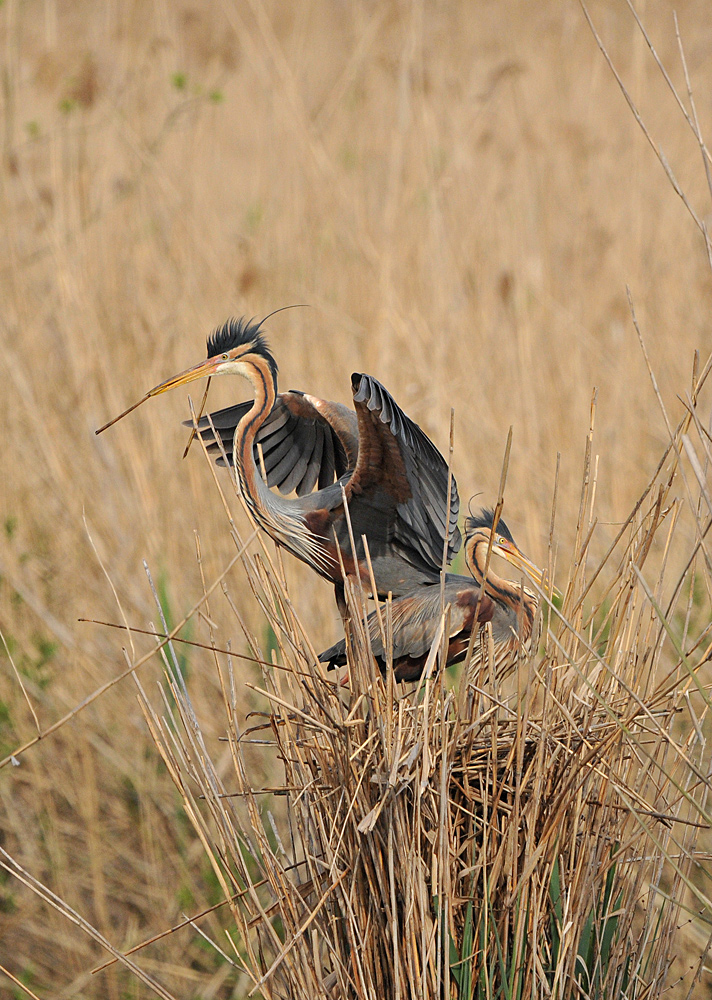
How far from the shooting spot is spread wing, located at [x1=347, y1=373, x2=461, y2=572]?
97 cm

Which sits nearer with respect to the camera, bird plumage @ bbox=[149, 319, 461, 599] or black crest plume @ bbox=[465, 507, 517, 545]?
bird plumage @ bbox=[149, 319, 461, 599]

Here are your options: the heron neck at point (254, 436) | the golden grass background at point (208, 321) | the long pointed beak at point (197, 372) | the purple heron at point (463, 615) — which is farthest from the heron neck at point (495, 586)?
the golden grass background at point (208, 321)

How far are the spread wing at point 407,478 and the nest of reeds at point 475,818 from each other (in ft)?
0.46

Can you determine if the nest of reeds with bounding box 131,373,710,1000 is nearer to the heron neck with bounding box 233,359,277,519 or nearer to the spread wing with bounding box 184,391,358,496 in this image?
the heron neck with bounding box 233,359,277,519

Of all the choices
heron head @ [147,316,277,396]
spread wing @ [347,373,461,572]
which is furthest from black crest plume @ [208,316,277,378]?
spread wing @ [347,373,461,572]

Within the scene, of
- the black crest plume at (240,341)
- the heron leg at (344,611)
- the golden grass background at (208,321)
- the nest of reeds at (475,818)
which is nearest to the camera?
the nest of reeds at (475,818)

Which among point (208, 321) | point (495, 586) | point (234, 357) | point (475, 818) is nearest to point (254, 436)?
point (234, 357)

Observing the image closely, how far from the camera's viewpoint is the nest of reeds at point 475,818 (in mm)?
880

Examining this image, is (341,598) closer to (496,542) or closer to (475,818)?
(496,542)

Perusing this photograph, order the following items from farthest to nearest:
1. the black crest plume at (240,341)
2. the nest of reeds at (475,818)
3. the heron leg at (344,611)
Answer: the black crest plume at (240,341), the heron leg at (344,611), the nest of reeds at (475,818)

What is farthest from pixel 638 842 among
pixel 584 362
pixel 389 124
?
pixel 389 124

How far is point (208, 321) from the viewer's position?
2420mm

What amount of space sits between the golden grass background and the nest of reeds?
3.90ft

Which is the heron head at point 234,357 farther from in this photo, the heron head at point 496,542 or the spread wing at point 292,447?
the heron head at point 496,542
